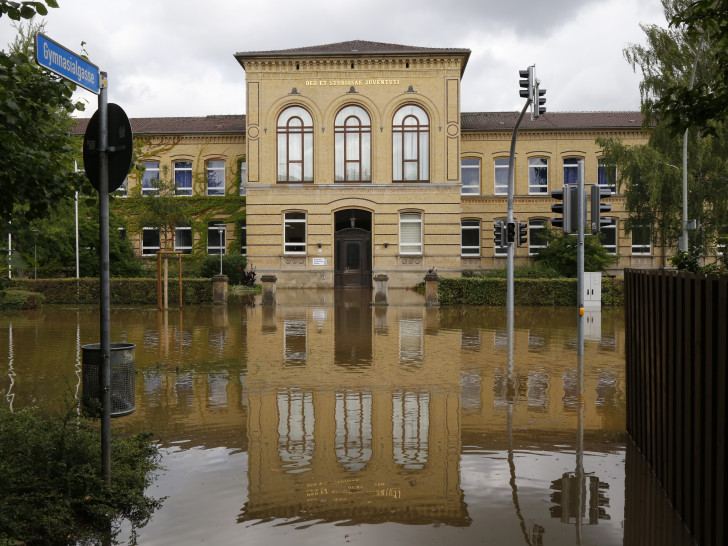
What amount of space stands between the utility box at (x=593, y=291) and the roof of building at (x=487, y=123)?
763 inches

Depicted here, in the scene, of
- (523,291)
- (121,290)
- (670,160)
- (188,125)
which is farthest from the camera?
(188,125)

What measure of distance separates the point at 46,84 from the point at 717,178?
28698 mm

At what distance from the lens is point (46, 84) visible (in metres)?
5.74

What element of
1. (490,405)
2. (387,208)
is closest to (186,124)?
(387,208)

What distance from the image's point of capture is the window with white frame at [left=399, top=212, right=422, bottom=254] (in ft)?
124

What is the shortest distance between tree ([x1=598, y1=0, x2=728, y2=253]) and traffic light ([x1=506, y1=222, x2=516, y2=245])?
39.1ft

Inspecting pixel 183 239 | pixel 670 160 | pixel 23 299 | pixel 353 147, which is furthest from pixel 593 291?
pixel 183 239

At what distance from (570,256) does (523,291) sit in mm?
10454

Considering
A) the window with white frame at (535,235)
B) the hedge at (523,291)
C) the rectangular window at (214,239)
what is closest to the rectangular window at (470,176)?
the window with white frame at (535,235)

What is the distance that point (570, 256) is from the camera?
3541 centimetres

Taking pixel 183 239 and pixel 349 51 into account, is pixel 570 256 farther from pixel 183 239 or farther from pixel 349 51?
pixel 183 239

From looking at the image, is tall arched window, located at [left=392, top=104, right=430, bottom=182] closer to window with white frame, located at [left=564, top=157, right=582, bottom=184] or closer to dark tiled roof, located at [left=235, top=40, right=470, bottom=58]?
dark tiled roof, located at [left=235, top=40, right=470, bottom=58]

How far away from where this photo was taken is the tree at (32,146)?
5.46 m

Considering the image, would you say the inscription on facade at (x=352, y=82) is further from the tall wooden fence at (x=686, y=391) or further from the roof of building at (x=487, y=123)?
the tall wooden fence at (x=686, y=391)
